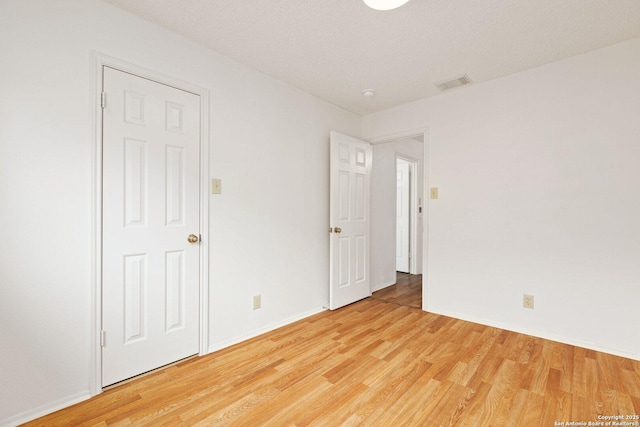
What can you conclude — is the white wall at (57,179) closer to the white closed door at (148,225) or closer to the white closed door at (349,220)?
the white closed door at (148,225)

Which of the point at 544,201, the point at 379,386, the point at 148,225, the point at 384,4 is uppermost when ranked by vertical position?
the point at 384,4

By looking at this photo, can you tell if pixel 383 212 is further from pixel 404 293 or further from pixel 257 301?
pixel 257 301

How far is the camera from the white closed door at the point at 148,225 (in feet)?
5.91

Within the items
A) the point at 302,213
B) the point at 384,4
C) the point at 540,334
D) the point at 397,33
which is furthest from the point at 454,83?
the point at 540,334

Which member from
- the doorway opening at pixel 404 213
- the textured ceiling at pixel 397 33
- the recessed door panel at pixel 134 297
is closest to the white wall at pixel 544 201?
the textured ceiling at pixel 397 33

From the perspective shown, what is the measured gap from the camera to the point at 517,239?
2.67 metres

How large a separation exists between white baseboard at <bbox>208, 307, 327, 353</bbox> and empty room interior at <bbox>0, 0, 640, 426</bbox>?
0.02 meters

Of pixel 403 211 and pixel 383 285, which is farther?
pixel 403 211

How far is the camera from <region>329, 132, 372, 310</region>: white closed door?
3205mm

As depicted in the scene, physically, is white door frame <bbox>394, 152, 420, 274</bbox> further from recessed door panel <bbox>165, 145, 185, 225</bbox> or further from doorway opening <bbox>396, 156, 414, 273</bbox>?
recessed door panel <bbox>165, 145, 185, 225</bbox>

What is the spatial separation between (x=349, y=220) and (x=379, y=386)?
6.10 ft

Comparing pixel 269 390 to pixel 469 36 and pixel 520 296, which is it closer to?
pixel 520 296

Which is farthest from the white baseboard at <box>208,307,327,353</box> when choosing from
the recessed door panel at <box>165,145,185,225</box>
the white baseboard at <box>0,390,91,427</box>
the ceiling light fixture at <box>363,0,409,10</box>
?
the ceiling light fixture at <box>363,0,409,10</box>

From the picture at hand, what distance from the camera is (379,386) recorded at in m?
1.83
